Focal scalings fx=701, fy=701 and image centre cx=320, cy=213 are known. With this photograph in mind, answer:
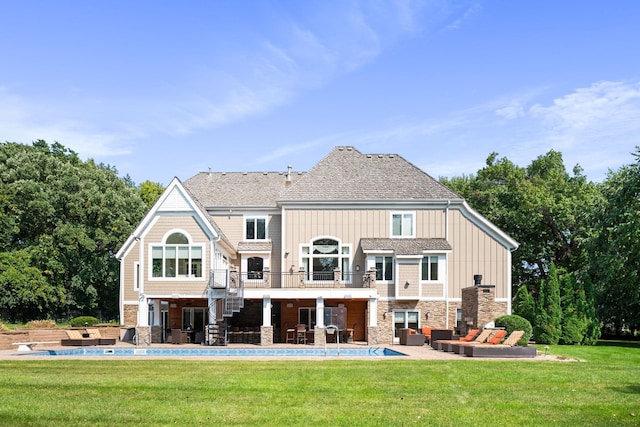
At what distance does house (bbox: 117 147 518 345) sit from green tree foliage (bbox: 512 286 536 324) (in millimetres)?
728

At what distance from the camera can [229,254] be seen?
1401 inches

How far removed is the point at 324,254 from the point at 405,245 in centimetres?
413

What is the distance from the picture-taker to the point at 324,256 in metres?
35.3

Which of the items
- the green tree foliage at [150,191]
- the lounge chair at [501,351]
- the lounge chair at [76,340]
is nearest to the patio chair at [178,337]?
the lounge chair at [76,340]

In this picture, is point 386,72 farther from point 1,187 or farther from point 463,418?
point 1,187

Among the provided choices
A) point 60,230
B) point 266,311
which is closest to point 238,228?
point 266,311

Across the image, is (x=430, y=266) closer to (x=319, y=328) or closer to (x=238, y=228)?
(x=319, y=328)

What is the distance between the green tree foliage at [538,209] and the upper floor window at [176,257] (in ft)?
68.5

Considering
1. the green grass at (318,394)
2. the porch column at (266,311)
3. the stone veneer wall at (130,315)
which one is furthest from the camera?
the stone veneer wall at (130,315)

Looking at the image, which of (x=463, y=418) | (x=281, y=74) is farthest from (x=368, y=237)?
(x=463, y=418)

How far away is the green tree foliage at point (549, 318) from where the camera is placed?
3158cm

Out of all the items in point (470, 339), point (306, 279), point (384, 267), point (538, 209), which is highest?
point (538, 209)

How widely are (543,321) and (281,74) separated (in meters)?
17.3

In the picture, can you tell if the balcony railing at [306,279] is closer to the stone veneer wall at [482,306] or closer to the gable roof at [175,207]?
the gable roof at [175,207]
